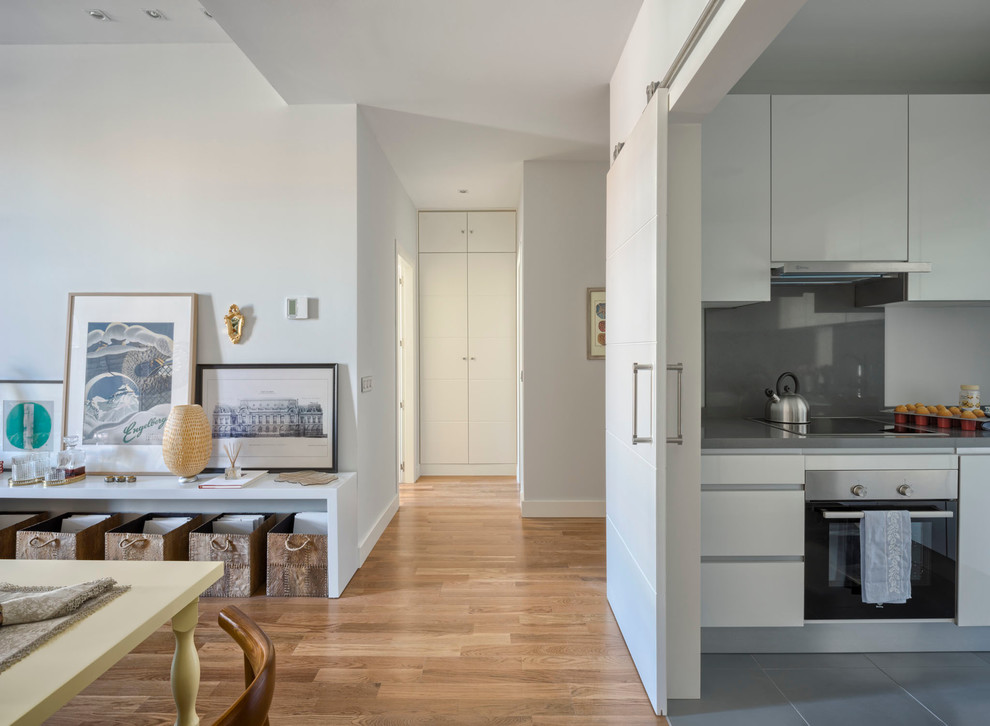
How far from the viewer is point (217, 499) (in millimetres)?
2938

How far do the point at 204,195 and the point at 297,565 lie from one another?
6.91ft

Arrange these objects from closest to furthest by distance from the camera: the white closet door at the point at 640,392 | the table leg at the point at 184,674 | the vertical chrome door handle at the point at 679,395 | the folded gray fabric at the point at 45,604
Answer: the folded gray fabric at the point at 45,604, the table leg at the point at 184,674, the white closet door at the point at 640,392, the vertical chrome door handle at the point at 679,395

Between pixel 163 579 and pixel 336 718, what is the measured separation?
0.96m

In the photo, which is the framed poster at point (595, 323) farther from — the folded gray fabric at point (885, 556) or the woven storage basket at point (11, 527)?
the woven storage basket at point (11, 527)

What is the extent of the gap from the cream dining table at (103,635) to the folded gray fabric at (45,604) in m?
0.05

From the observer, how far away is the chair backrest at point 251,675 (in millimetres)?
746

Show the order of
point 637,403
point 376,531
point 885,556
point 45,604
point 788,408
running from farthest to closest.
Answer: point 376,531
point 788,408
point 885,556
point 637,403
point 45,604

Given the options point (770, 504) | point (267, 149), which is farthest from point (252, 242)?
point (770, 504)

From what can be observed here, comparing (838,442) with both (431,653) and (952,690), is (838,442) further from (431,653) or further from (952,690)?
(431,653)

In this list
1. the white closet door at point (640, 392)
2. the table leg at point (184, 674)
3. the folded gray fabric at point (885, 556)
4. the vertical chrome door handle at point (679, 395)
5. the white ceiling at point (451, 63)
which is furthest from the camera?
the white ceiling at point (451, 63)

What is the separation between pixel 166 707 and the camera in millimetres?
2031

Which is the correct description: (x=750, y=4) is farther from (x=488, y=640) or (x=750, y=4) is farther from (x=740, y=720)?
(x=488, y=640)

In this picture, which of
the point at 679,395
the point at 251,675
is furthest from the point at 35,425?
the point at 679,395

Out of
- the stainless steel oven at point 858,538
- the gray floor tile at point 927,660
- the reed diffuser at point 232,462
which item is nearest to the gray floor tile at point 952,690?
the gray floor tile at point 927,660
